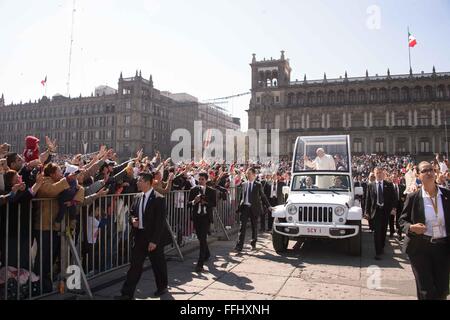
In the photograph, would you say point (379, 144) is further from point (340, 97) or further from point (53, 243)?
point (53, 243)

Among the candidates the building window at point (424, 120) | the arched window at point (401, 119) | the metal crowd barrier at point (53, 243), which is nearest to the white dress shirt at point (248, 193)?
the metal crowd barrier at point (53, 243)

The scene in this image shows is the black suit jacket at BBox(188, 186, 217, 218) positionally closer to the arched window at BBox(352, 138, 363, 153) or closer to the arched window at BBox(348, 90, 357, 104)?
the arched window at BBox(352, 138, 363, 153)

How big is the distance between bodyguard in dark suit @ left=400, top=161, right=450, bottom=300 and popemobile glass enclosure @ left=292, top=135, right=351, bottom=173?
19.3 feet

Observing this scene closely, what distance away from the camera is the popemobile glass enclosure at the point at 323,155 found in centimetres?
1098

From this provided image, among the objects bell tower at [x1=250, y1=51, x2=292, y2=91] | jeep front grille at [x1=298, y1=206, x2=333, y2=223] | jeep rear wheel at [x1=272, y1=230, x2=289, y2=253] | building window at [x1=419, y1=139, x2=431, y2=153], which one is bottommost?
jeep rear wheel at [x1=272, y1=230, x2=289, y2=253]

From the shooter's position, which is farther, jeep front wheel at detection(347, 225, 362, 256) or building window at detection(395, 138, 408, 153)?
building window at detection(395, 138, 408, 153)

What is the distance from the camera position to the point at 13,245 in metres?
5.23

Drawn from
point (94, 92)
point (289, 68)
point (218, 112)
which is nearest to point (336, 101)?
point (289, 68)

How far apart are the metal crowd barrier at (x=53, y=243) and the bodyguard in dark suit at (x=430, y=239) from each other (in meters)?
4.87

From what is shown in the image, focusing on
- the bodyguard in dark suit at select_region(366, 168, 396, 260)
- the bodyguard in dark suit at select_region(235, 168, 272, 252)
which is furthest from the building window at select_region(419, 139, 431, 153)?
the bodyguard in dark suit at select_region(235, 168, 272, 252)

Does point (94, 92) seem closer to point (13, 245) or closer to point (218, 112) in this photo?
point (218, 112)

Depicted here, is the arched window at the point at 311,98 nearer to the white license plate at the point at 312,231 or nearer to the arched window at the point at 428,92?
the arched window at the point at 428,92

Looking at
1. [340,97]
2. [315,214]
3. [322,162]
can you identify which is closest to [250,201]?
[315,214]

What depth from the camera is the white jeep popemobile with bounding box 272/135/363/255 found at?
8.77 meters
